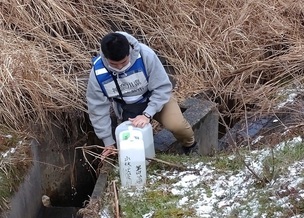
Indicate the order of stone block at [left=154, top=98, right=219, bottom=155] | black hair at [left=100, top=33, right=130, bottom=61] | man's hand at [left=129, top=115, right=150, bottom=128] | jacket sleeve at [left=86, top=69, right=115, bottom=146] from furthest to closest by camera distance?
stone block at [left=154, top=98, right=219, bottom=155] < jacket sleeve at [left=86, top=69, right=115, bottom=146] < man's hand at [left=129, top=115, right=150, bottom=128] < black hair at [left=100, top=33, right=130, bottom=61]

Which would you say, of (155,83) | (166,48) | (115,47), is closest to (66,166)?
(155,83)

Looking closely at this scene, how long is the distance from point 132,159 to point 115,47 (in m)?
0.66

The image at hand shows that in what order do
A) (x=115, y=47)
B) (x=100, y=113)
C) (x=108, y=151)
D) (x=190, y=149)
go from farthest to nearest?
(x=190, y=149), (x=100, y=113), (x=108, y=151), (x=115, y=47)

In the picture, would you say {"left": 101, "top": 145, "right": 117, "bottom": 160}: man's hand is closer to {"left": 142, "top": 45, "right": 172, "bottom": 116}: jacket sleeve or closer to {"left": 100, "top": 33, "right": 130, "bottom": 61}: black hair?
{"left": 142, "top": 45, "right": 172, "bottom": 116}: jacket sleeve

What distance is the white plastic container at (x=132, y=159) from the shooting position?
10.9 ft

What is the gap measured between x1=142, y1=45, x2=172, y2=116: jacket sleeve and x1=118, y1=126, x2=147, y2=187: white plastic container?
1.44 feet

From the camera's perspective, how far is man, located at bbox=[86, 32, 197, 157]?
12.1ft

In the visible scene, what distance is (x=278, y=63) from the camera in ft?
18.2

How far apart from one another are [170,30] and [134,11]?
406 mm

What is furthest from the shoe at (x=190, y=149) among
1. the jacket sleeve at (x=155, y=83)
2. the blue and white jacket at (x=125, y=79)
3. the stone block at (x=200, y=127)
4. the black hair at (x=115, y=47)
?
the black hair at (x=115, y=47)

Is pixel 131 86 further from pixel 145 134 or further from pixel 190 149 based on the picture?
pixel 190 149

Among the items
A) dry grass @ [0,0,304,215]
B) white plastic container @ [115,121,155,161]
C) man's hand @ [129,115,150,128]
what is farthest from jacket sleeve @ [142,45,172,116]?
Answer: dry grass @ [0,0,304,215]

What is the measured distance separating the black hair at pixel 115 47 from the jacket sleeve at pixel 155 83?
28cm

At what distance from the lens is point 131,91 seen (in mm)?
3889
